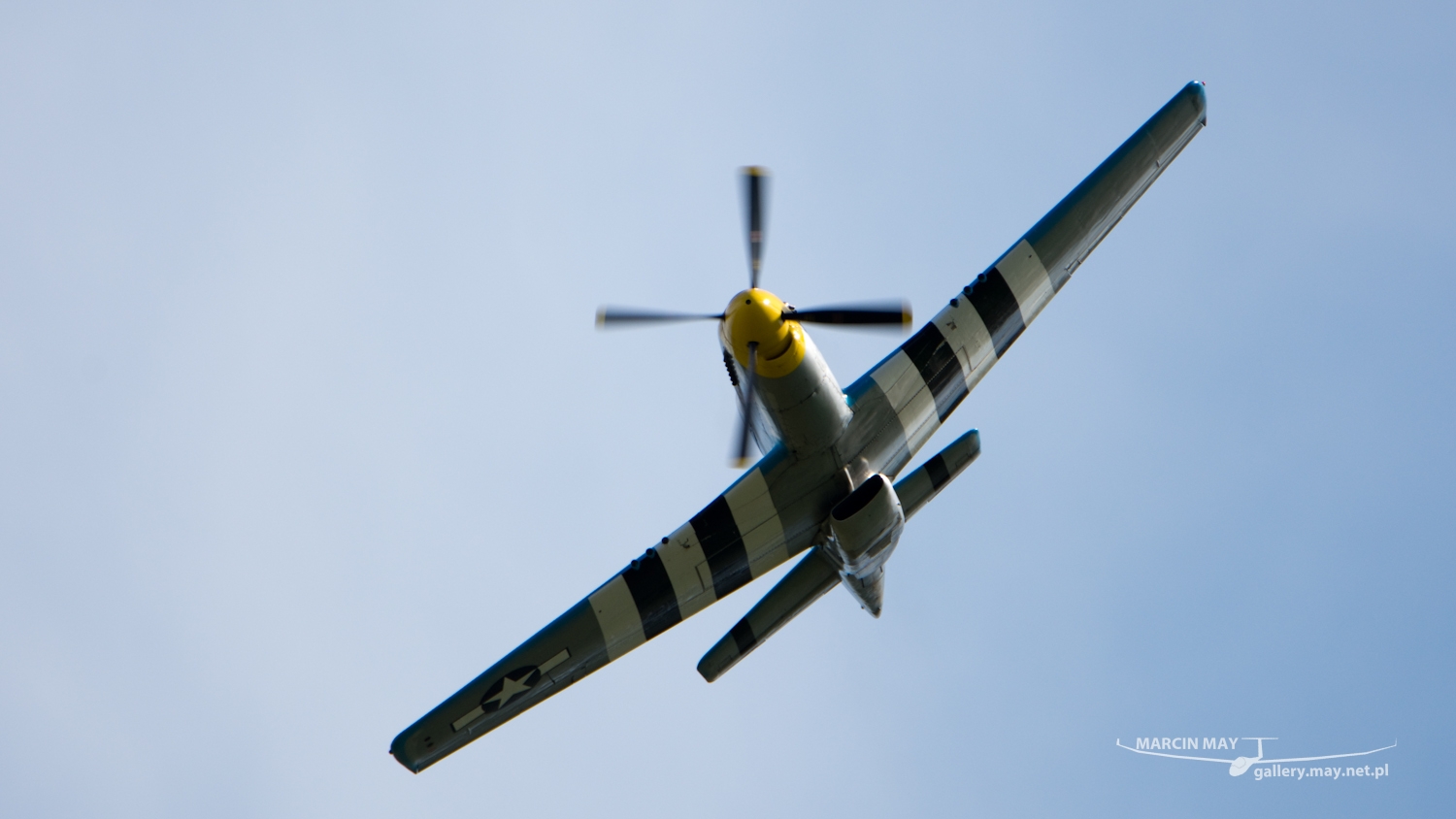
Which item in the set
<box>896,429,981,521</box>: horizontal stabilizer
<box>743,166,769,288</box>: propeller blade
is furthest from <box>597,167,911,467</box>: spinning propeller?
<box>896,429,981,521</box>: horizontal stabilizer

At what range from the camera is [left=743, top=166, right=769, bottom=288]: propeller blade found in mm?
15344

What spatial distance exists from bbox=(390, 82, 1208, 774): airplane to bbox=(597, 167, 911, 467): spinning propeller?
43 millimetres

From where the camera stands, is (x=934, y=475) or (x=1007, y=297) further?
(x=1007, y=297)

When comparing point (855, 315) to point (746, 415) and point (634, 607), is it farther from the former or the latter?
point (634, 607)

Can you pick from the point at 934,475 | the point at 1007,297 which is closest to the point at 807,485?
the point at 934,475

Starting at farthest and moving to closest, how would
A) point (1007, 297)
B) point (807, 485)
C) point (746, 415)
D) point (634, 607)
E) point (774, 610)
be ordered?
point (1007, 297) < point (774, 610) < point (634, 607) < point (807, 485) < point (746, 415)

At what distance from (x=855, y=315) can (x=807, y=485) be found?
116 inches

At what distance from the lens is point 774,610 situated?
57.0 feet

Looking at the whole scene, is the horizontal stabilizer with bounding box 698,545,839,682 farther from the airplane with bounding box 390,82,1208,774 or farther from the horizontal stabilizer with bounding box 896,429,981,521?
the horizontal stabilizer with bounding box 896,429,981,521

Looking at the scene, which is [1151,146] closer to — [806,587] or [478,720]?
[806,587]

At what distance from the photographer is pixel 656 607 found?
56.5 ft

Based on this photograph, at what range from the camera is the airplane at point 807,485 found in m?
15.6

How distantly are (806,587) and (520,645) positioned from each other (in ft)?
15.4

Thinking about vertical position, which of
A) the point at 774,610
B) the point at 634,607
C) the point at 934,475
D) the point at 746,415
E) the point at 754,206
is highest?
the point at 754,206
